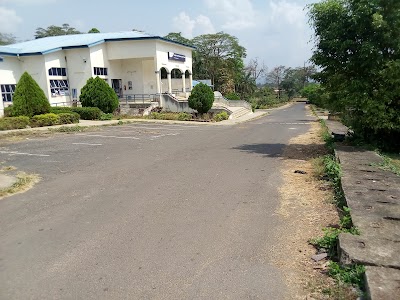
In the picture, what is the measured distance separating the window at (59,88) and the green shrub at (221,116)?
1521cm

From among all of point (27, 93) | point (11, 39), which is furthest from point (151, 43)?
point (11, 39)

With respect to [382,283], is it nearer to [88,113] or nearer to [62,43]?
[88,113]

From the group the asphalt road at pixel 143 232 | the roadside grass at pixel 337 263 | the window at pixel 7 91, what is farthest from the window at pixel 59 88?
the roadside grass at pixel 337 263

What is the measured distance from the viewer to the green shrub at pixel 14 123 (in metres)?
20.1

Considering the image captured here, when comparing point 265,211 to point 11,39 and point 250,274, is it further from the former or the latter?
point 11,39

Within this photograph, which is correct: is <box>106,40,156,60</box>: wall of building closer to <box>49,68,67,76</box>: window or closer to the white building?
the white building

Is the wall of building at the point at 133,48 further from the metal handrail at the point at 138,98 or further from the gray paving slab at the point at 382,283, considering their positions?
the gray paving slab at the point at 382,283

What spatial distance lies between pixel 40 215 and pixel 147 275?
306 cm

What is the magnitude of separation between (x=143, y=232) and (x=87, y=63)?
30936mm

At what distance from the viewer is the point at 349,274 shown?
3.79 meters

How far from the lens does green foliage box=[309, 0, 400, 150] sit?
9938mm

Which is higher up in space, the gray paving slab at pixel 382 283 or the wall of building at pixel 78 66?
the wall of building at pixel 78 66

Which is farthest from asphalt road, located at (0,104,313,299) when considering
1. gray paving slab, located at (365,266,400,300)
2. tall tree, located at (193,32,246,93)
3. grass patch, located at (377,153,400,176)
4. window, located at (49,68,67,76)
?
tall tree, located at (193,32,246,93)

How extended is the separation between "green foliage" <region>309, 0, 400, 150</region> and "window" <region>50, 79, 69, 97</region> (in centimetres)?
2744
